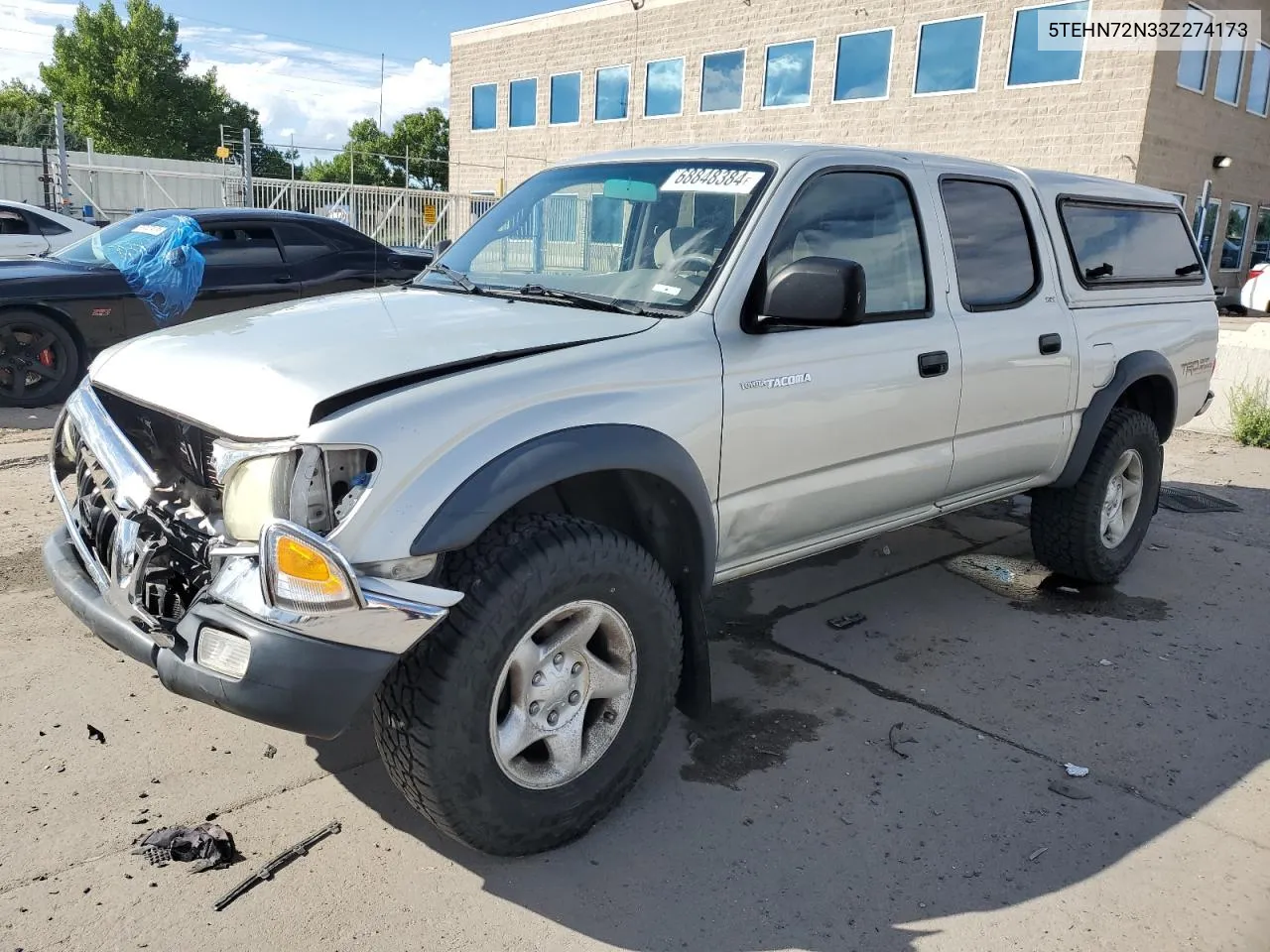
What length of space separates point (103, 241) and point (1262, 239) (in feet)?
82.8

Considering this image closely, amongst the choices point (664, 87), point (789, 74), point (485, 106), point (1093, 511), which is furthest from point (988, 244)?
point (485, 106)

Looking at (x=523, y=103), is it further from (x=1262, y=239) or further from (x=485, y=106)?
(x=1262, y=239)

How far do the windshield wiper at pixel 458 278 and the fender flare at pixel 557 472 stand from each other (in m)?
1.08

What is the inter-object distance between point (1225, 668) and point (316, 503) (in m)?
3.83

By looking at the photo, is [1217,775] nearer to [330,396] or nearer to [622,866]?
[622,866]

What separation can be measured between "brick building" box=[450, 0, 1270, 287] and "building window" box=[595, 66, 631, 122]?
0.20 feet

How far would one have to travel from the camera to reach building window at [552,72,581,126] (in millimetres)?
30188

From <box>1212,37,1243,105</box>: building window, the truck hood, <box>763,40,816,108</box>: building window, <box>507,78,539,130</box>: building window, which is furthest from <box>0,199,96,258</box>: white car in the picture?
<box>507,78,539,130</box>: building window

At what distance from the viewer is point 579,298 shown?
3.29m

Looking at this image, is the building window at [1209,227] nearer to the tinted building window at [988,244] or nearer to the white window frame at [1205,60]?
the white window frame at [1205,60]

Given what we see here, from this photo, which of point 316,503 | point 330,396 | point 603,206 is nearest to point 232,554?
point 316,503

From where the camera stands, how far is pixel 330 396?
2385 millimetres

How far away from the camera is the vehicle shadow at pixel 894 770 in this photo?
104 inches

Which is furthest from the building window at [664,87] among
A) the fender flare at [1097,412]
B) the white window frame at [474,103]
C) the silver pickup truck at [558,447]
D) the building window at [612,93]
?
the silver pickup truck at [558,447]
